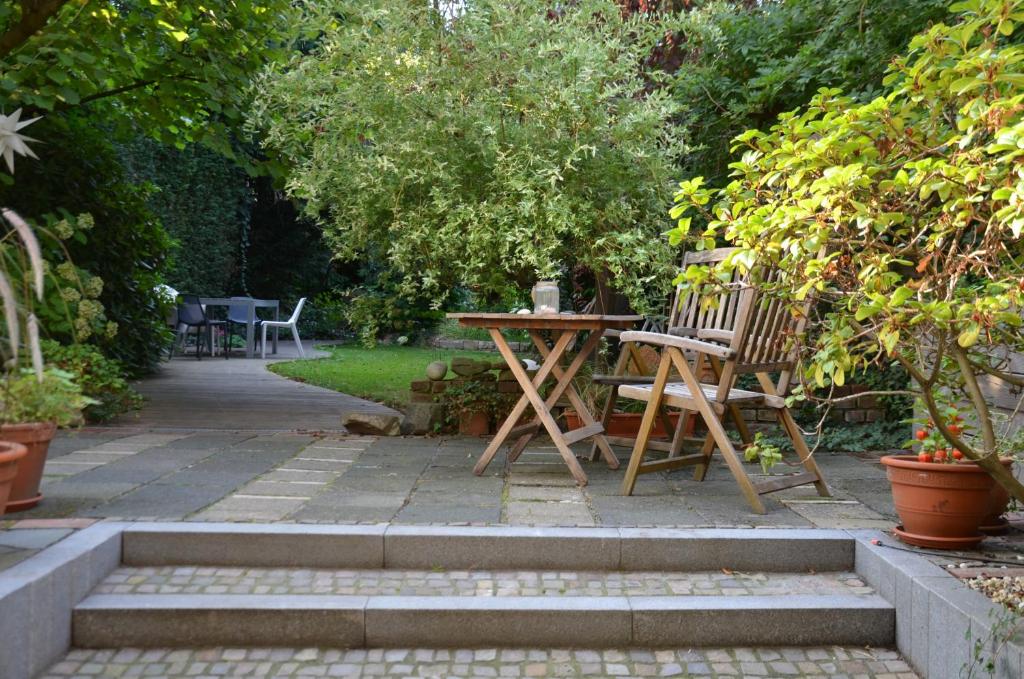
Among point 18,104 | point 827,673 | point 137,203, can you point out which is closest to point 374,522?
point 827,673

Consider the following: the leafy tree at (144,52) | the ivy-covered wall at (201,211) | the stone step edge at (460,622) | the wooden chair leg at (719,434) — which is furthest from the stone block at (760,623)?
the ivy-covered wall at (201,211)

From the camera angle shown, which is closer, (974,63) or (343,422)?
(974,63)

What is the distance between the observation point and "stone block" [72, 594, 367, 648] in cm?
287

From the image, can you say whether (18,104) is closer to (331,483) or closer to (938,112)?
(331,483)

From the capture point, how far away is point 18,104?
6121mm

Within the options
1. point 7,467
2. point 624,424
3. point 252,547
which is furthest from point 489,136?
point 7,467

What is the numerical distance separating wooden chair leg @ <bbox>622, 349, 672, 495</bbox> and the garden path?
2779mm

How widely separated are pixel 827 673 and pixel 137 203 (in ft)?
25.1

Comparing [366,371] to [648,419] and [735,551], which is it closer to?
[648,419]

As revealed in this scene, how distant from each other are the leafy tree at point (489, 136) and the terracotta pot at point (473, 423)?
33.9 inches

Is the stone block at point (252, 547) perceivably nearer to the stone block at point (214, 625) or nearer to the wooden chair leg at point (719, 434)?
the stone block at point (214, 625)

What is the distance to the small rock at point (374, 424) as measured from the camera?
232 inches

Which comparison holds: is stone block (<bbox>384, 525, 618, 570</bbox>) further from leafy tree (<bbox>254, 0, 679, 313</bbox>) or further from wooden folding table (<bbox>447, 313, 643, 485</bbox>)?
leafy tree (<bbox>254, 0, 679, 313</bbox>)

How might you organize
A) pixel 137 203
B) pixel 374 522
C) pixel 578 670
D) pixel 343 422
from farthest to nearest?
pixel 137 203
pixel 343 422
pixel 374 522
pixel 578 670
